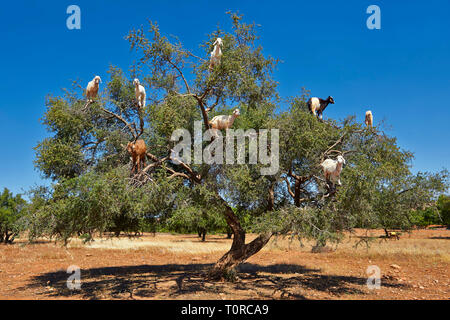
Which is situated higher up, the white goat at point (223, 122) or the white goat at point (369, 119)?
the white goat at point (369, 119)

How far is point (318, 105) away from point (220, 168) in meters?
4.38

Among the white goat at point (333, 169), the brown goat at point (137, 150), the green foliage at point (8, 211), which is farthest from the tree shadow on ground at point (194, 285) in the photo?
the green foliage at point (8, 211)

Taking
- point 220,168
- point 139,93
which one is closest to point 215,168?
point 220,168

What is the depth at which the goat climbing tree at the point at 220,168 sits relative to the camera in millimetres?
9242

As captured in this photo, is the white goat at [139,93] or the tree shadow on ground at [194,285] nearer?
the white goat at [139,93]

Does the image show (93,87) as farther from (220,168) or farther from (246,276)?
(246,276)

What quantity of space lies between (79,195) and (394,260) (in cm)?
1749

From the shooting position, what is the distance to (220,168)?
10.7 meters

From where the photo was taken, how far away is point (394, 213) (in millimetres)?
10828

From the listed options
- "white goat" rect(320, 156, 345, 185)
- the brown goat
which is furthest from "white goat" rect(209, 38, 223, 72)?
"white goat" rect(320, 156, 345, 185)

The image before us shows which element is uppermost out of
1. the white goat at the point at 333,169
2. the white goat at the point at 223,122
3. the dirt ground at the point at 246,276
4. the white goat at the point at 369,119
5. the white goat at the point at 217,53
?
the white goat at the point at 217,53

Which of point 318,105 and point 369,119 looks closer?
point 369,119

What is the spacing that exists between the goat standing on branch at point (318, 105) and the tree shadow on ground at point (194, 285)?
6386mm

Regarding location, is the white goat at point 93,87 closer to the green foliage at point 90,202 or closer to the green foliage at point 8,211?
the green foliage at point 90,202
